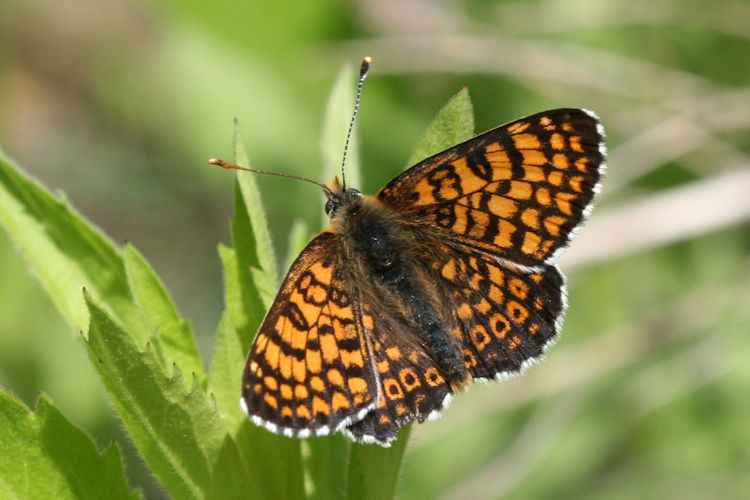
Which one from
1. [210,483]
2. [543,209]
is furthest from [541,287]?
[210,483]

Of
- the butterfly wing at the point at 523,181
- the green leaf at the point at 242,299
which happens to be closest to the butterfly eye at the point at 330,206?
the butterfly wing at the point at 523,181

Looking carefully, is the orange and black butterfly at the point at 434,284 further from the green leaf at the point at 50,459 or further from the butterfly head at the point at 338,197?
the green leaf at the point at 50,459

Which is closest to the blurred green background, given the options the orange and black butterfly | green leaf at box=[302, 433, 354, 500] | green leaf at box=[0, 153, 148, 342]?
the orange and black butterfly

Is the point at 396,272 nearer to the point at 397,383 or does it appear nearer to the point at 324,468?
the point at 397,383

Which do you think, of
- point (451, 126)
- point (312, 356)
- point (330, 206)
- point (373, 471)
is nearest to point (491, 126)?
point (330, 206)

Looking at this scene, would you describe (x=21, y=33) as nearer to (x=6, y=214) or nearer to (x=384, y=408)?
(x=6, y=214)
